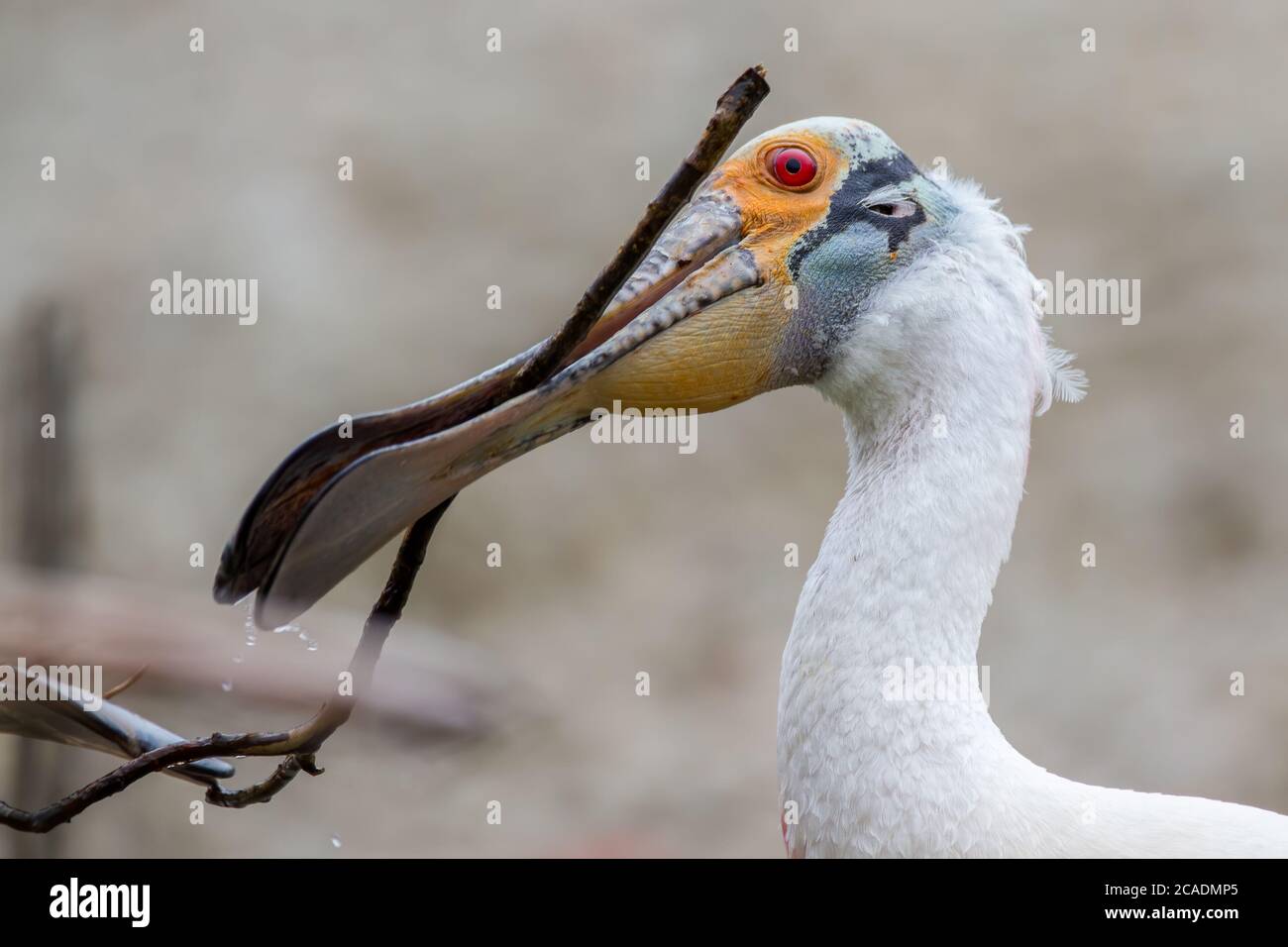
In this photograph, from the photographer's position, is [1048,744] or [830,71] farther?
[830,71]

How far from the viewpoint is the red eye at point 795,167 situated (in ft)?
7.26

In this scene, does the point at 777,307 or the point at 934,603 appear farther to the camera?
the point at 777,307

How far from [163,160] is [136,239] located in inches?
20.0

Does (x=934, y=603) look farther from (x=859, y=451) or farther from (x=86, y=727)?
(x=86, y=727)

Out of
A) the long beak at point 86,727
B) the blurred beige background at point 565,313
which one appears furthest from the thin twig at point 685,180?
the blurred beige background at point 565,313

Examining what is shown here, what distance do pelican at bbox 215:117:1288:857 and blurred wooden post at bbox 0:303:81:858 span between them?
6.73 ft

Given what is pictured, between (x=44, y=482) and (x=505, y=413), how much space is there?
2405mm

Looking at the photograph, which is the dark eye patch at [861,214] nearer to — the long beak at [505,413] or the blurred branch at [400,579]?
the long beak at [505,413]

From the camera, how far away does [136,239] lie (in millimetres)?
7828

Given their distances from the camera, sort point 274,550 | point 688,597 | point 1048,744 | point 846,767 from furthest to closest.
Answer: point 688,597
point 1048,744
point 846,767
point 274,550

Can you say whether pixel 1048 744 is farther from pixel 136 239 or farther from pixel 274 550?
pixel 274 550

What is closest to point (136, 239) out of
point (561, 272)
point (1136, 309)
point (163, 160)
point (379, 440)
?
point (163, 160)

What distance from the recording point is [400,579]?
63.5 inches

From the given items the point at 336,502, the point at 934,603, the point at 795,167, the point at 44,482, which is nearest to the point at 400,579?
the point at 336,502
